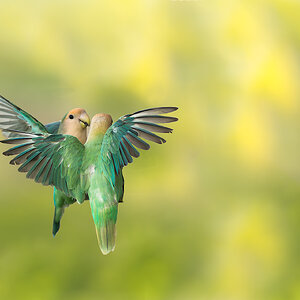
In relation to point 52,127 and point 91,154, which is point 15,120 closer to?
point 52,127

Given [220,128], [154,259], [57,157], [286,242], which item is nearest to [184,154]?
[220,128]

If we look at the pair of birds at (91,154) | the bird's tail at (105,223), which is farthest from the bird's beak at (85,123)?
the bird's tail at (105,223)

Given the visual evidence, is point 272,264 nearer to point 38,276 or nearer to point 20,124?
point 38,276

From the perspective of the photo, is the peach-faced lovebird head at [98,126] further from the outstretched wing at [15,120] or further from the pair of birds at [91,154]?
the outstretched wing at [15,120]

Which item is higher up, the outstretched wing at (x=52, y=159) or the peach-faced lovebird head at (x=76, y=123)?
the peach-faced lovebird head at (x=76, y=123)

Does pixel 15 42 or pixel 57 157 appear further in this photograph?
pixel 15 42

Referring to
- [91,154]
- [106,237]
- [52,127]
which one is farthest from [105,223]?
[52,127]

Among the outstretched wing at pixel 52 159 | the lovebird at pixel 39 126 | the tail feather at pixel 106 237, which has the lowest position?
the tail feather at pixel 106 237
